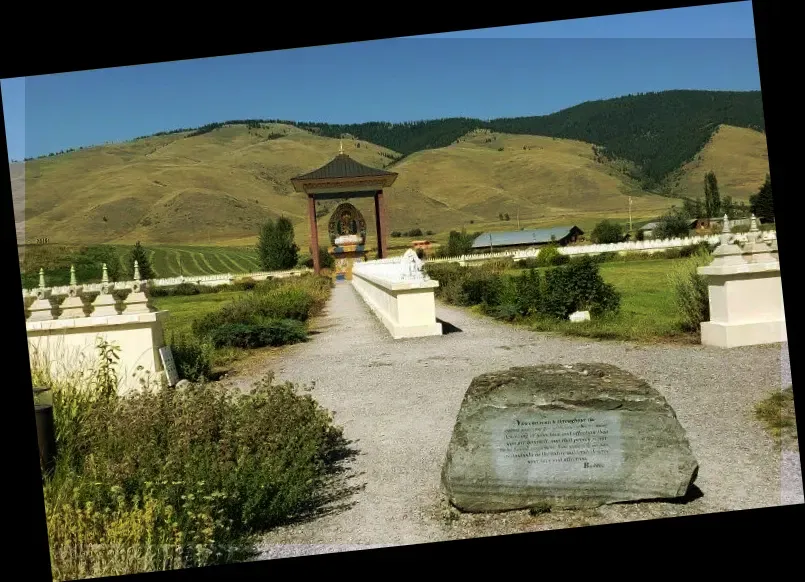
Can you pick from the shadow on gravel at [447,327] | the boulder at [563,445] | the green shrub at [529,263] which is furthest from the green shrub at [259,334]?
the green shrub at [529,263]

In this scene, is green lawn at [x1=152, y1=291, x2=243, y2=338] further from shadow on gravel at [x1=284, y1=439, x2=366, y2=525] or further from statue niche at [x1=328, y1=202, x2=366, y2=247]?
shadow on gravel at [x1=284, y1=439, x2=366, y2=525]

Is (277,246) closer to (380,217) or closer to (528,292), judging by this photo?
(380,217)

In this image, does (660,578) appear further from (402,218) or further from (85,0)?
(85,0)

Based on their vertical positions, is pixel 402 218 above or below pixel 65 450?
above

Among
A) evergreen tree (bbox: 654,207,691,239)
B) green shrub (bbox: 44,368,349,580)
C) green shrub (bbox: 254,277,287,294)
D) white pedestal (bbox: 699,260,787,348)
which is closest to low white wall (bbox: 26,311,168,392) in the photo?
green shrub (bbox: 44,368,349,580)

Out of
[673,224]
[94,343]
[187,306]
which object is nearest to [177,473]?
[94,343]

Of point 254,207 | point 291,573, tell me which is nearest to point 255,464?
point 291,573

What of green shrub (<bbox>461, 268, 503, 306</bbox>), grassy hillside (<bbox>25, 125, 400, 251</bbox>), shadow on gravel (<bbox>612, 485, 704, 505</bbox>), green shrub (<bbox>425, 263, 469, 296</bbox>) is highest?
grassy hillside (<bbox>25, 125, 400, 251</bbox>)
